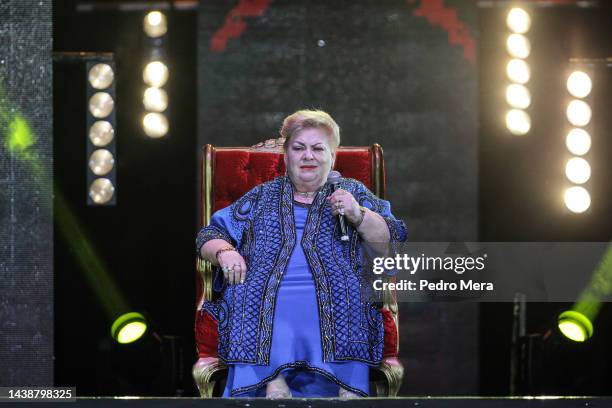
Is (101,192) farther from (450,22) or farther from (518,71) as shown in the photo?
(518,71)

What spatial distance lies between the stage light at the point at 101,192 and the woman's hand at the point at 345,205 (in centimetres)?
179

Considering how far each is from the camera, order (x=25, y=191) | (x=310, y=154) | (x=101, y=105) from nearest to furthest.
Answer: (x=310, y=154) < (x=25, y=191) < (x=101, y=105)

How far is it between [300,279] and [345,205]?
27 cm

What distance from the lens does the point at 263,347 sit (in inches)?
102

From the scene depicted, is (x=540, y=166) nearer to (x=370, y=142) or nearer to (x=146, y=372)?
(x=370, y=142)

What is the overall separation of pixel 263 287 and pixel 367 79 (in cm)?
202

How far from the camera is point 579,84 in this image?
4188 mm

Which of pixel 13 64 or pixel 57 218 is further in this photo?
pixel 57 218

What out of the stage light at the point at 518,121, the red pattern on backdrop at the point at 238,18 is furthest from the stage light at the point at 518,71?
the red pattern on backdrop at the point at 238,18

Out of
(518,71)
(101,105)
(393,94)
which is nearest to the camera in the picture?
(101,105)

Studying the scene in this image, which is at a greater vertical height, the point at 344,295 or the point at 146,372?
the point at 344,295

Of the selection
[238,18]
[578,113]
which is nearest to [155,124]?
[238,18]

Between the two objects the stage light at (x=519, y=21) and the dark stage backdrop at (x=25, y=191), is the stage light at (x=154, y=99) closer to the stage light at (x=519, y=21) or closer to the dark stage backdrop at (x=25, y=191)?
the dark stage backdrop at (x=25, y=191)

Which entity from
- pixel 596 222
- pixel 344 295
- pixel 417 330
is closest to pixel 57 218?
pixel 417 330
